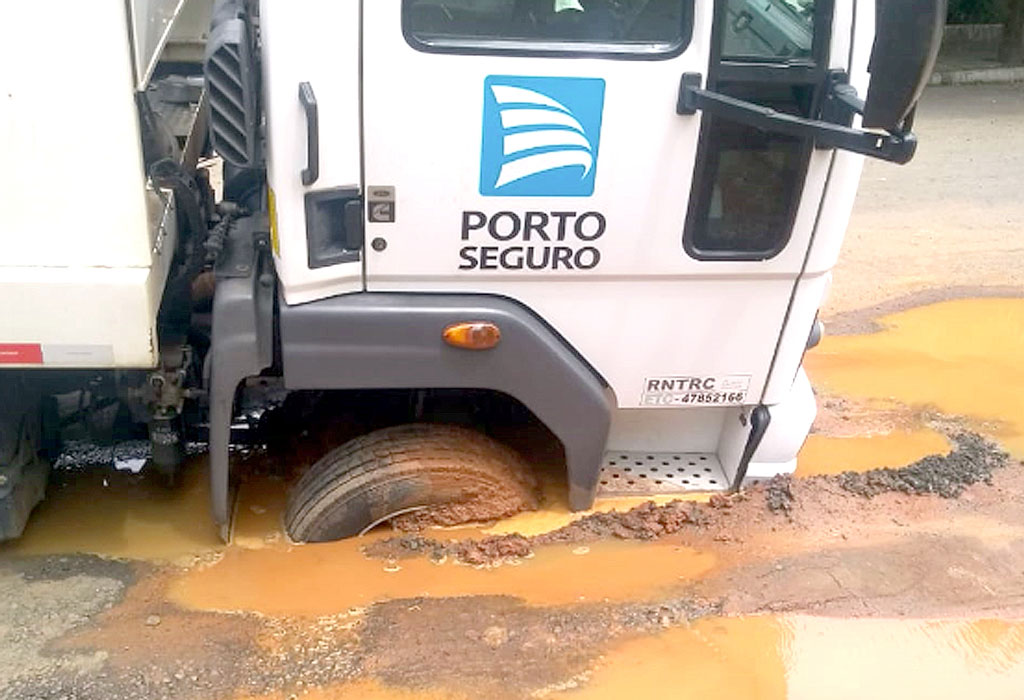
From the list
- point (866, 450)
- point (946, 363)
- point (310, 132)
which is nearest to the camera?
point (310, 132)

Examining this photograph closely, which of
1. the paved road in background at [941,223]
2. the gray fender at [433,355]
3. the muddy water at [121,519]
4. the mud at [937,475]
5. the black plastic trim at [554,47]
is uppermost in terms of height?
the black plastic trim at [554,47]

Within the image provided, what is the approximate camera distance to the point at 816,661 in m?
2.89

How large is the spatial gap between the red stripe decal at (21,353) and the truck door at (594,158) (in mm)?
923

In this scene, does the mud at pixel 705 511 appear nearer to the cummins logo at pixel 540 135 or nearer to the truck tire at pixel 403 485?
the truck tire at pixel 403 485

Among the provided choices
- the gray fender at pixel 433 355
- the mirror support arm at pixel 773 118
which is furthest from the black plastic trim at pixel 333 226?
the mirror support arm at pixel 773 118

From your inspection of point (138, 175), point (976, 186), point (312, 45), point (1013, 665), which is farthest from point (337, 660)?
point (976, 186)

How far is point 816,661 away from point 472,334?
1343mm

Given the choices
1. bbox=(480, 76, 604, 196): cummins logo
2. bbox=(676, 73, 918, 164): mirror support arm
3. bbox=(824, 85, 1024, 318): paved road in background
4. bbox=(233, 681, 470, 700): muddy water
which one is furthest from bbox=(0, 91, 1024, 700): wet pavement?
bbox=(824, 85, 1024, 318): paved road in background

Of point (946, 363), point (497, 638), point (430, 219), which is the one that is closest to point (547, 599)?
point (497, 638)

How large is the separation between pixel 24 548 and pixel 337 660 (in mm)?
1236

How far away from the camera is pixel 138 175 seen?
267 centimetres

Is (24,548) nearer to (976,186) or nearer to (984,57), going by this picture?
(976,186)

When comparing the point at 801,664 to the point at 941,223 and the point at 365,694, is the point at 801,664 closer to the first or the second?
the point at 365,694

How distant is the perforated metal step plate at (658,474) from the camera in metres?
3.56
